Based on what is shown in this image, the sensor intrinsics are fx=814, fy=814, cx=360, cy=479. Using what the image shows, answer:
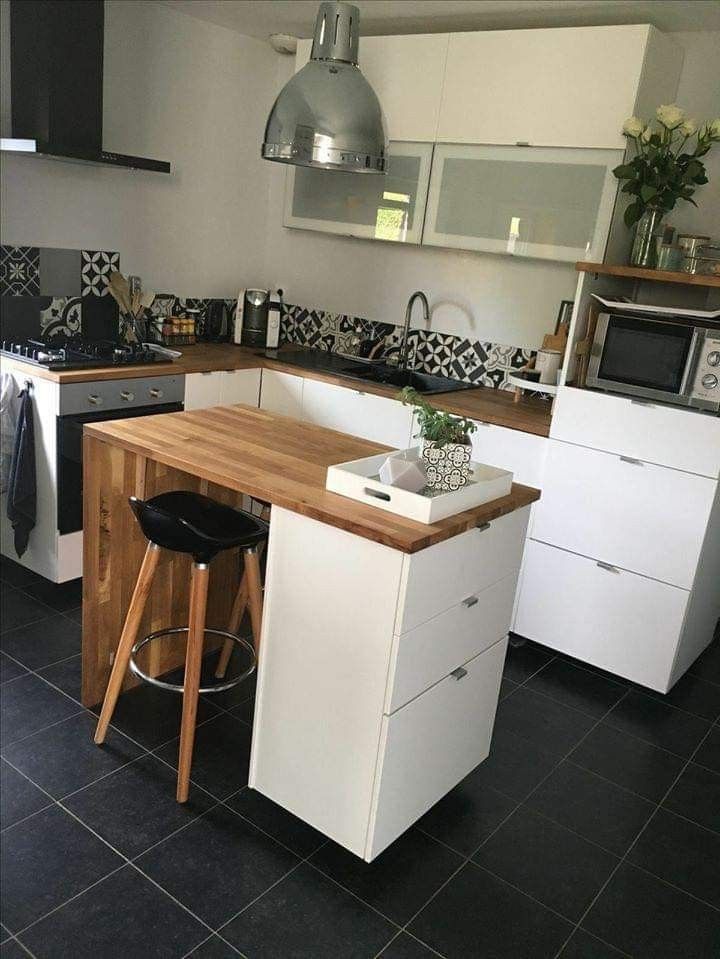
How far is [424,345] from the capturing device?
4254 mm

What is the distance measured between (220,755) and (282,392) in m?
2.07

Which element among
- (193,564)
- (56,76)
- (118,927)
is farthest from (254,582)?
(56,76)

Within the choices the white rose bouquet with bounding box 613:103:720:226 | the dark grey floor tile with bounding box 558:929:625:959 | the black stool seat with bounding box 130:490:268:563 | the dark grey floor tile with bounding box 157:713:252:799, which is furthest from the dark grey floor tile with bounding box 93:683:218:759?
the white rose bouquet with bounding box 613:103:720:226

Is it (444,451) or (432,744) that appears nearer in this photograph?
(444,451)

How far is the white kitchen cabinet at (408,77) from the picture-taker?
362 cm

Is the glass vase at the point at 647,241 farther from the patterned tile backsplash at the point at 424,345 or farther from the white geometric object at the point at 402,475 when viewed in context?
the white geometric object at the point at 402,475

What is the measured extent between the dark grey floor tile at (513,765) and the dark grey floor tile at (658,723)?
0.39 m

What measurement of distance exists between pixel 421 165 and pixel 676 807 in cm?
284

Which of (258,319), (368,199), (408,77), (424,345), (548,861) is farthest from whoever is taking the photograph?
(258,319)

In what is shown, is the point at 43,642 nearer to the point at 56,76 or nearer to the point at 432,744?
the point at 432,744

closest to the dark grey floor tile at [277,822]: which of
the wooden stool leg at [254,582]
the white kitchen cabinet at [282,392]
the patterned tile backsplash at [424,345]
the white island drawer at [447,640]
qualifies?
the wooden stool leg at [254,582]

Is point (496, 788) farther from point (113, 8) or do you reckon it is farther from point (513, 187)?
point (113, 8)

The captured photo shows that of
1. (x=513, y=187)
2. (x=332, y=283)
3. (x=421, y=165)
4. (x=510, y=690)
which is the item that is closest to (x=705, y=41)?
(x=513, y=187)

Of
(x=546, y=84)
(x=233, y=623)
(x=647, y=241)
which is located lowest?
(x=233, y=623)
